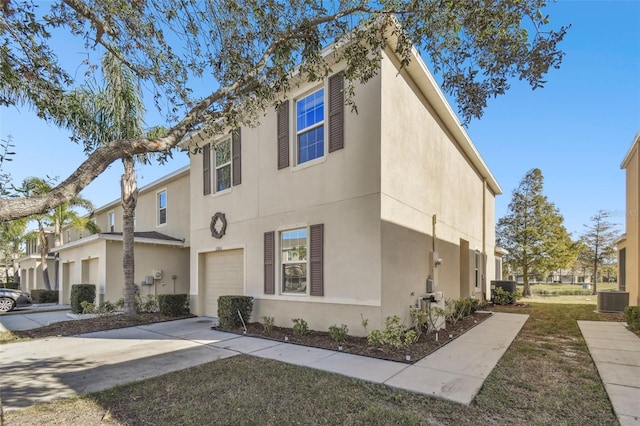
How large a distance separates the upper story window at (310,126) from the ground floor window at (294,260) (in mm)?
2028

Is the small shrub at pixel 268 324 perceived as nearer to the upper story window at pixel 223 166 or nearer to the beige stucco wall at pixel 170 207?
the upper story window at pixel 223 166

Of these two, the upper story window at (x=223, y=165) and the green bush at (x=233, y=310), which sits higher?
the upper story window at (x=223, y=165)

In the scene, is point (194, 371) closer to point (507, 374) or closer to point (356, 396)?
point (356, 396)

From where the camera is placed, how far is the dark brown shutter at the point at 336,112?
7984 millimetres

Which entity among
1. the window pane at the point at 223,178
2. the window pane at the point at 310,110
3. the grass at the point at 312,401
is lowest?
the grass at the point at 312,401

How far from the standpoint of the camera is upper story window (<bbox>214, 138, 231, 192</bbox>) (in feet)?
36.9

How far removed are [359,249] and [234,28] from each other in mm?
5030

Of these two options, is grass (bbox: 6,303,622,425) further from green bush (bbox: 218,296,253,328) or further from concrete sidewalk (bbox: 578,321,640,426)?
green bush (bbox: 218,296,253,328)

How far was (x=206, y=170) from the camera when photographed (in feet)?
39.7

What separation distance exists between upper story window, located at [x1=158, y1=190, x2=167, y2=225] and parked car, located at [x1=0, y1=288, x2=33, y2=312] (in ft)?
24.5

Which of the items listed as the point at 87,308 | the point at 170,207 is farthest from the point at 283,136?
the point at 87,308

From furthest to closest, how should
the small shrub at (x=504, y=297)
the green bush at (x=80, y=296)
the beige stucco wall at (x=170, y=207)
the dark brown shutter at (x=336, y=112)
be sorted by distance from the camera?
the small shrub at (x=504, y=297)
the beige stucco wall at (x=170, y=207)
the green bush at (x=80, y=296)
the dark brown shutter at (x=336, y=112)

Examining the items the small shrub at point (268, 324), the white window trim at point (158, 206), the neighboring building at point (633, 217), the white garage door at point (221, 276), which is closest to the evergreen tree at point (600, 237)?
the neighboring building at point (633, 217)

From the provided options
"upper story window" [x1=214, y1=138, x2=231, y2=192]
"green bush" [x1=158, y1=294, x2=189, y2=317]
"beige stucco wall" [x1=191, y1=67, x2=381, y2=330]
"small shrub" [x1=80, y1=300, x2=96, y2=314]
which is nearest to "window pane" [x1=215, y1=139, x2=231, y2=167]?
"upper story window" [x1=214, y1=138, x2=231, y2=192]
